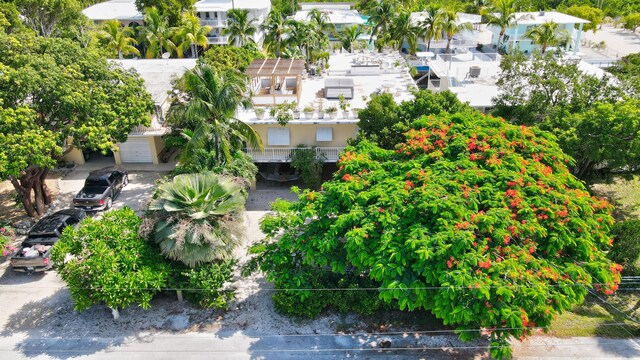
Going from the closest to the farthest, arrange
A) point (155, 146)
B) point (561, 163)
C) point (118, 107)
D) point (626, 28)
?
point (561, 163), point (118, 107), point (155, 146), point (626, 28)

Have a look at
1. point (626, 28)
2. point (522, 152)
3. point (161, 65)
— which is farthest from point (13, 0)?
point (626, 28)

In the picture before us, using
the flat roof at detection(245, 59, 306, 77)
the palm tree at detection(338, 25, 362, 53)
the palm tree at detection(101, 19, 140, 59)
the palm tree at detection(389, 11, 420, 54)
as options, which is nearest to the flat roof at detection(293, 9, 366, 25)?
the palm tree at detection(338, 25, 362, 53)

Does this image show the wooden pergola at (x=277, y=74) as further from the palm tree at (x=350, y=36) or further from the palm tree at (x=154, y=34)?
the palm tree at (x=154, y=34)

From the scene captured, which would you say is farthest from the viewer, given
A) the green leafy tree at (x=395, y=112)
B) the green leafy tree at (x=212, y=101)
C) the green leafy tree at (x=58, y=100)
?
the green leafy tree at (x=395, y=112)

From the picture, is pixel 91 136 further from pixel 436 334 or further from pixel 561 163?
pixel 561 163

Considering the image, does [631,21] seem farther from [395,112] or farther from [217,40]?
[395,112]

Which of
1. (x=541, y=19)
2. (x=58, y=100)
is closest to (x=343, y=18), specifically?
(x=541, y=19)

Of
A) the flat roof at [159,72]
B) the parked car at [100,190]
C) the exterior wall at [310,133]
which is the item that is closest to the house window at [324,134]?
the exterior wall at [310,133]
